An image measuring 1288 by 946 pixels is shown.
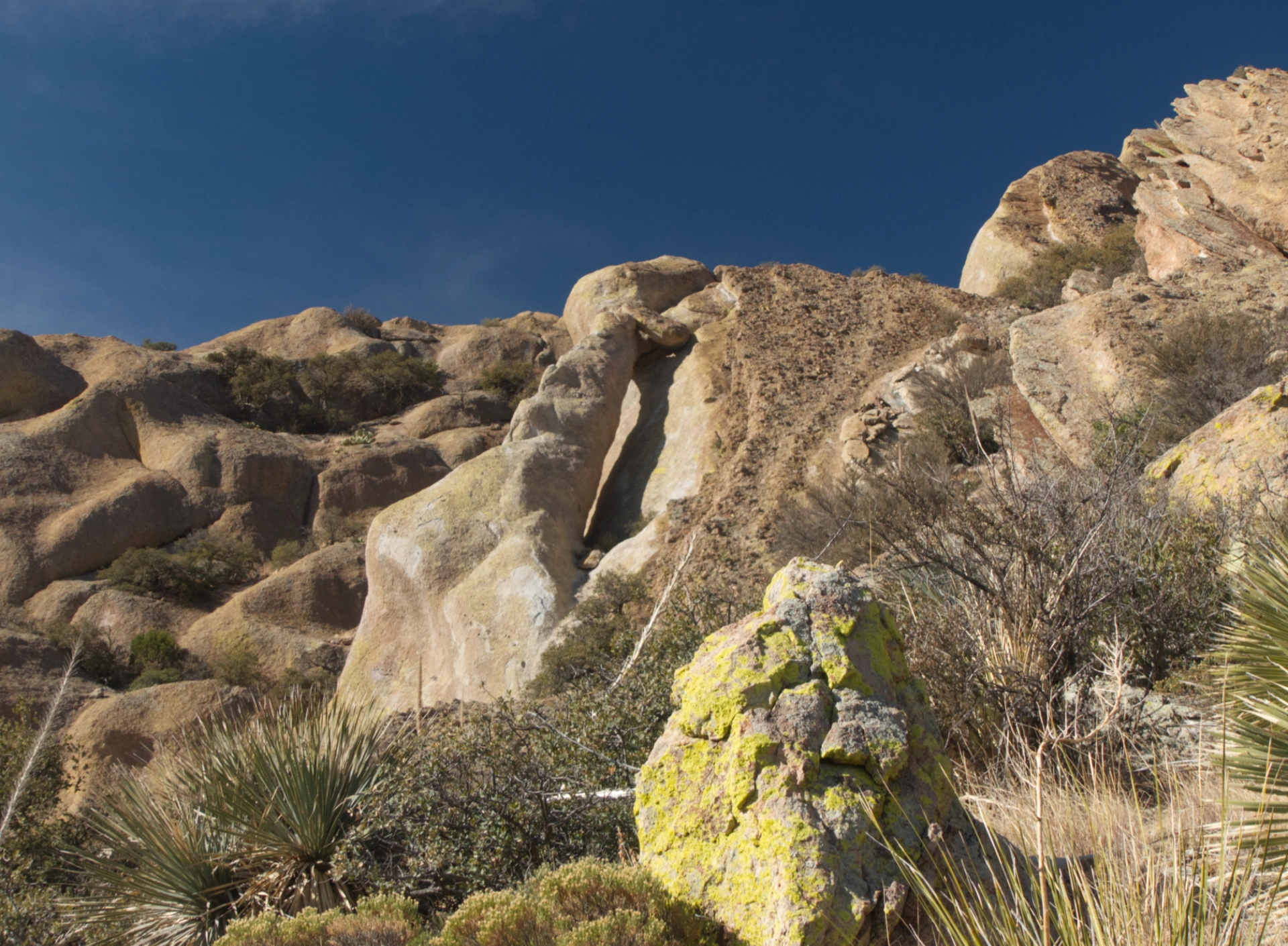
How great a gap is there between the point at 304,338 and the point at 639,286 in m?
18.6

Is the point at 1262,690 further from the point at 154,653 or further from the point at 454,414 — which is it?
the point at 454,414

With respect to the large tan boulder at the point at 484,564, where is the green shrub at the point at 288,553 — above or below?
above

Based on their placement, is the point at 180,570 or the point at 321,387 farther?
the point at 321,387

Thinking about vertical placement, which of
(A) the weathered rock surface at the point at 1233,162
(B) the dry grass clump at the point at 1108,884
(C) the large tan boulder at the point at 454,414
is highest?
(C) the large tan boulder at the point at 454,414

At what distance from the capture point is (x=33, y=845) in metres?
8.24

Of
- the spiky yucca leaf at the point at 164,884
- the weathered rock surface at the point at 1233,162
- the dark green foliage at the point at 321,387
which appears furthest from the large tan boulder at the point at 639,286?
the spiky yucca leaf at the point at 164,884

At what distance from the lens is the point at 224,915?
188 inches

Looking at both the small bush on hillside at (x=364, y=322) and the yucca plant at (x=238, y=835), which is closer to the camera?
the yucca plant at (x=238, y=835)

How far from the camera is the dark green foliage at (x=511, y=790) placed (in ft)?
13.9

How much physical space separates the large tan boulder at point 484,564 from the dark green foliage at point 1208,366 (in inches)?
348

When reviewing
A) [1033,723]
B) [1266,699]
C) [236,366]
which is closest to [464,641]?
[1033,723]

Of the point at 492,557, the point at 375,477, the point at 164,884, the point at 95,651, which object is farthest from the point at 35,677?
the point at 164,884

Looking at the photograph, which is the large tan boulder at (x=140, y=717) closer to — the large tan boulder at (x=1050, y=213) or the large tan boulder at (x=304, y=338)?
the large tan boulder at (x=304, y=338)

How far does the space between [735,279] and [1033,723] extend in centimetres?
1880
